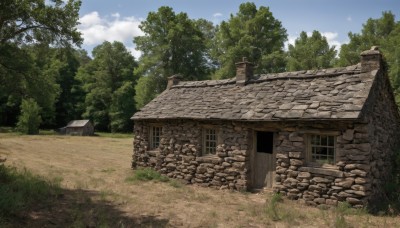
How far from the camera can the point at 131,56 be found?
171ft

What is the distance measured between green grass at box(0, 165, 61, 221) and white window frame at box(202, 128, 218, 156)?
18.2 feet

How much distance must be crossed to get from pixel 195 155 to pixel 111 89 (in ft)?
128

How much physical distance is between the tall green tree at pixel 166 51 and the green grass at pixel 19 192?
2464 centimetres

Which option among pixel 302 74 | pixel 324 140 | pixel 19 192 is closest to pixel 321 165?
pixel 324 140

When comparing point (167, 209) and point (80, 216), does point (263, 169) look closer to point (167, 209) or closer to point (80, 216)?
point (167, 209)

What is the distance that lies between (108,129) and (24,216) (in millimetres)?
43856

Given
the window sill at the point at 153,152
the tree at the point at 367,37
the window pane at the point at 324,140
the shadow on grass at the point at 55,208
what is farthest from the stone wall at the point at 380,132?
the tree at the point at 367,37

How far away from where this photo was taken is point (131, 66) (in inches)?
2021

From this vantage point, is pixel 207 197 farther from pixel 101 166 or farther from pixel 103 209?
pixel 101 166

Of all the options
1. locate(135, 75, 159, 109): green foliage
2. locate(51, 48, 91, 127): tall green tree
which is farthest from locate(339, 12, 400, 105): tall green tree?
locate(51, 48, 91, 127): tall green tree

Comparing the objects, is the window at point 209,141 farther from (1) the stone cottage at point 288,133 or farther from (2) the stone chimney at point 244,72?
(2) the stone chimney at point 244,72

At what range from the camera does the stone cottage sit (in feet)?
31.2

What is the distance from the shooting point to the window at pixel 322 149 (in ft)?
33.0

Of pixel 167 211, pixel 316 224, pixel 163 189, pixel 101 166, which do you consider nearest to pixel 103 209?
pixel 167 211
